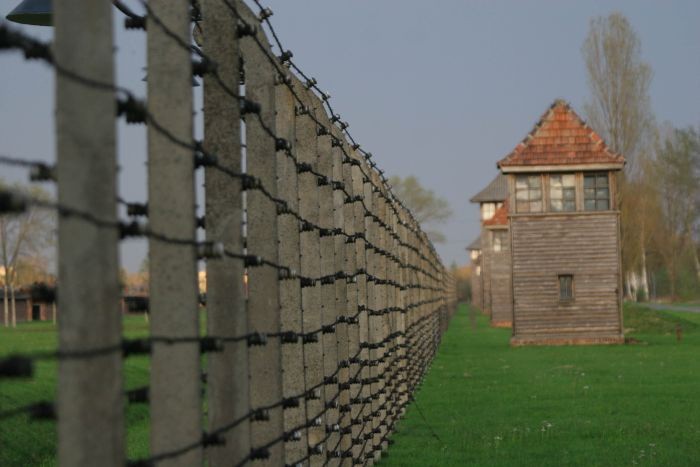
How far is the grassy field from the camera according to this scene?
32.9 ft

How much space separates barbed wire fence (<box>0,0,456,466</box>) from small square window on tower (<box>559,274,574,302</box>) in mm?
27346

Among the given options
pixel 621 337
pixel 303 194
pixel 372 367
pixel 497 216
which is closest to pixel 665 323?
pixel 621 337

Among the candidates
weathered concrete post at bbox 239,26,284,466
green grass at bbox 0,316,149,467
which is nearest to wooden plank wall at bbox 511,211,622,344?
green grass at bbox 0,316,149,467

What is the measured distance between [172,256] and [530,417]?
10093mm

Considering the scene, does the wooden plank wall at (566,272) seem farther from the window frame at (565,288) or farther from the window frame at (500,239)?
the window frame at (500,239)

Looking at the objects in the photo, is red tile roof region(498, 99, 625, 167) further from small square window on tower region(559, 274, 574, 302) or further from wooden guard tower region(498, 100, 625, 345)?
small square window on tower region(559, 274, 574, 302)

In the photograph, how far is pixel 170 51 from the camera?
3.39 m

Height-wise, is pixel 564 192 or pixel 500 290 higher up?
pixel 564 192

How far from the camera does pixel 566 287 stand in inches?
1382

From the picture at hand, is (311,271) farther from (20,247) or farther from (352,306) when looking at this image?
(20,247)

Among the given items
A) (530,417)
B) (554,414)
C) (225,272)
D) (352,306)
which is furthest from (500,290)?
(225,272)

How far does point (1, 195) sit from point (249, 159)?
8.55ft

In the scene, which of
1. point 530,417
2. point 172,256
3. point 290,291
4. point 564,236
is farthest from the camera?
point 564,236

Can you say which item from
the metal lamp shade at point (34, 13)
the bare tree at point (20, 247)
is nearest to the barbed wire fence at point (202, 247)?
the metal lamp shade at point (34, 13)
